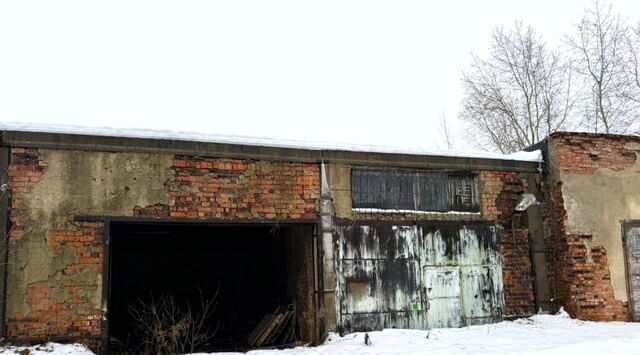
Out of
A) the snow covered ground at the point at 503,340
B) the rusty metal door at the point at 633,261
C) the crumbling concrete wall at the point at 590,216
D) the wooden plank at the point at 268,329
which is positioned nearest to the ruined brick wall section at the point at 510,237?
the snow covered ground at the point at 503,340

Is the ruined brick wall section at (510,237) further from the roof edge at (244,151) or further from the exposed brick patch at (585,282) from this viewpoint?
the exposed brick patch at (585,282)

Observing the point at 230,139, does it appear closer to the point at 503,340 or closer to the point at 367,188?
the point at 367,188

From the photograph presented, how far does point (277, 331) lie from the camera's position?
1134cm

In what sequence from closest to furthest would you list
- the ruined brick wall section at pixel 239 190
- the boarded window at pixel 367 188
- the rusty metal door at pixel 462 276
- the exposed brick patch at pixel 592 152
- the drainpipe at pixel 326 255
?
the ruined brick wall section at pixel 239 190
the drainpipe at pixel 326 255
the boarded window at pixel 367 188
the rusty metal door at pixel 462 276
the exposed brick patch at pixel 592 152

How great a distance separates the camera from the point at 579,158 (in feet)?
38.9

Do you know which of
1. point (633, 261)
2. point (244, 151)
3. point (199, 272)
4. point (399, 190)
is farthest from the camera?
point (199, 272)

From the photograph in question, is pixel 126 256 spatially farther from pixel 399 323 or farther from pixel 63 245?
pixel 399 323

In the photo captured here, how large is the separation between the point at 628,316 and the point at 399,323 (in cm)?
479

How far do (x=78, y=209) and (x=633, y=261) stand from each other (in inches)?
417

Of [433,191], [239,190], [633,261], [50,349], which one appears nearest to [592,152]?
[633,261]

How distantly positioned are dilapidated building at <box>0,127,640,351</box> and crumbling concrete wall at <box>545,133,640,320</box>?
32mm

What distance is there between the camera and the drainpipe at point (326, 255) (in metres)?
10.1

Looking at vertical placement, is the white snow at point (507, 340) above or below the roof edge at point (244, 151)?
below

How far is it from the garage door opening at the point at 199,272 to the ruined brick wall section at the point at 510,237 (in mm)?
4850
